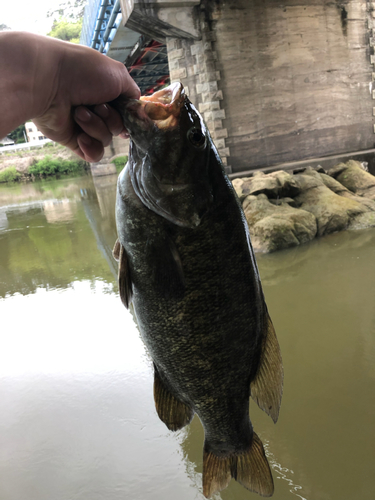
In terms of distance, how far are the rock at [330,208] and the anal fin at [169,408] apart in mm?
6166

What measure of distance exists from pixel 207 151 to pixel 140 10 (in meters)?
9.00

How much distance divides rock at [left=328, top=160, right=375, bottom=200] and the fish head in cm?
836

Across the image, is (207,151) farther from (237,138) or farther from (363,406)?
(237,138)

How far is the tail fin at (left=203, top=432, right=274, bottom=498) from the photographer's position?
171cm

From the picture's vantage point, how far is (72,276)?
6.91 metres

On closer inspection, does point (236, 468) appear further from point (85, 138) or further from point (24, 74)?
Answer: point (24, 74)

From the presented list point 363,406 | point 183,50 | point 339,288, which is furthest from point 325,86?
point 363,406

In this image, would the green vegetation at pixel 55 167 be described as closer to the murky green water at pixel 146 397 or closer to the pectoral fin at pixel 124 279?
the murky green water at pixel 146 397

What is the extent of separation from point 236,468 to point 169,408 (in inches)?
15.7

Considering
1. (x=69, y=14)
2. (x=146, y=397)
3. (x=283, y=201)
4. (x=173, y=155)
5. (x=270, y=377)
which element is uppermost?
(x=69, y=14)

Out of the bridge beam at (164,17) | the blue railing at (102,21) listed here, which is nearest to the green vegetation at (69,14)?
the blue railing at (102,21)

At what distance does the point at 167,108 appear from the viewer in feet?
4.51

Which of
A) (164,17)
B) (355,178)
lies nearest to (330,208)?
(355,178)

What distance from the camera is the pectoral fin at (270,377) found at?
1634 mm
